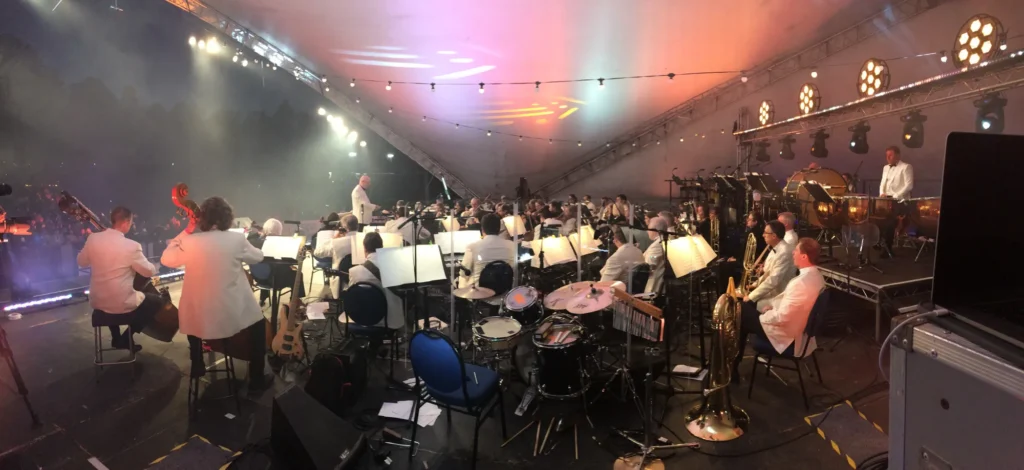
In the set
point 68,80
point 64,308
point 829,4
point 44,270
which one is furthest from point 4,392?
point 829,4

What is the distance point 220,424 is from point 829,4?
38.7 feet

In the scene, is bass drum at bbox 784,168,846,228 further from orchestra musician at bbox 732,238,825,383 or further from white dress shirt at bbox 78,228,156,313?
white dress shirt at bbox 78,228,156,313

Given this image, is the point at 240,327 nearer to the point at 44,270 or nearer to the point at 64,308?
the point at 64,308

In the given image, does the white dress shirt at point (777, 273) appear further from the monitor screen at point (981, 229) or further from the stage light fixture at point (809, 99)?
the stage light fixture at point (809, 99)

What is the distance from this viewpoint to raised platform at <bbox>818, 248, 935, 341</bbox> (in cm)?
520

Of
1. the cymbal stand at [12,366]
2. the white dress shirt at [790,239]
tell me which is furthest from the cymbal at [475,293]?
the cymbal stand at [12,366]

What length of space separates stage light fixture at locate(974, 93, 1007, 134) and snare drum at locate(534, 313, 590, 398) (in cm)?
728

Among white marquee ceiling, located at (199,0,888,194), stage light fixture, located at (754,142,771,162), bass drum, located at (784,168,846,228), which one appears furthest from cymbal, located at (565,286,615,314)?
stage light fixture, located at (754,142,771,162)

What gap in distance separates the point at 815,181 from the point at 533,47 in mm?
6324

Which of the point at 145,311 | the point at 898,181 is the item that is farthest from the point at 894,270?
the point at 145,311

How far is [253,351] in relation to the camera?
4.27 metres

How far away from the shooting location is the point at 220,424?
3.81m

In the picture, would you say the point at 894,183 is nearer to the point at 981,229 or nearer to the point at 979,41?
the point at 979,41

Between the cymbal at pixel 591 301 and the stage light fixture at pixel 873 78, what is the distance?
877cm
